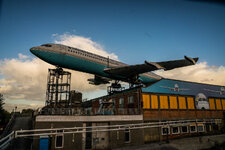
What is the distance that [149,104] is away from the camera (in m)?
26.0

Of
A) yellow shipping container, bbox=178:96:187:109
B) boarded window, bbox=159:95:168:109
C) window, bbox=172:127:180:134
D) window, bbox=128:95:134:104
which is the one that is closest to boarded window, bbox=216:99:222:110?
yellow shipping container, bbox=178:96:187:109

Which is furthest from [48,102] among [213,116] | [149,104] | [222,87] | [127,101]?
[222,87]

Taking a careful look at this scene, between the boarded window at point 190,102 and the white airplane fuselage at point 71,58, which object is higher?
the white airplane fuselage at point 71,58

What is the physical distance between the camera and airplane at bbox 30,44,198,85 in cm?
2403

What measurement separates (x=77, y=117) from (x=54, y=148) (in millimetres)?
4289

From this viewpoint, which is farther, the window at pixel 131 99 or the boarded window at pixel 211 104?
the boarded window at pixel 211 104

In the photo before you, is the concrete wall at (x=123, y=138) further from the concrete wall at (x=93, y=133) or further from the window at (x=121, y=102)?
the window at (x=121, y=102)

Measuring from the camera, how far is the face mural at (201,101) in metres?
32.4

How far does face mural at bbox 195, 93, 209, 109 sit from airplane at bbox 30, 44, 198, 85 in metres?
9.81

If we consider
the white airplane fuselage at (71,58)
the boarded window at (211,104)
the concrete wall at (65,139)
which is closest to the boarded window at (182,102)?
the boarded window at (211,104)

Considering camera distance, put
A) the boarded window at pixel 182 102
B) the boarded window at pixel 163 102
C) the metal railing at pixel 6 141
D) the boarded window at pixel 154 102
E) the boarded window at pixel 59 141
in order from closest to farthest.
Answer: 1. the metal railing at pixel 6 141
2. the boarded window at pixel 59 141
3. the boarded window at pixel 154 102
4. the boarded window at pixel 163 102
5. the boarded window at pixel 182 102

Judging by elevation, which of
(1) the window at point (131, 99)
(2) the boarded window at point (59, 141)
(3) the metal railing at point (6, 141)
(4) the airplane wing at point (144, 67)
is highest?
(4) the airplane wing at point (144, 67)

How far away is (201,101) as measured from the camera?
109 feet

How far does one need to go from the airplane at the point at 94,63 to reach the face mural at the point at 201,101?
9806 millimetres
